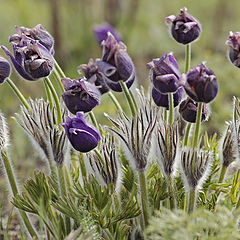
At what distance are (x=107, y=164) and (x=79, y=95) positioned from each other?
0.20m

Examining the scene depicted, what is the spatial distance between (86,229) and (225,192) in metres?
0.40

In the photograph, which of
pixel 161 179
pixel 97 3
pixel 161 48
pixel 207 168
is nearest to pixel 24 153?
pixel 161 179

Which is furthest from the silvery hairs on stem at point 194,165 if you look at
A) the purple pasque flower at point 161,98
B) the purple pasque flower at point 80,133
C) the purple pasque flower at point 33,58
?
the purple pasque flower at point 33,58

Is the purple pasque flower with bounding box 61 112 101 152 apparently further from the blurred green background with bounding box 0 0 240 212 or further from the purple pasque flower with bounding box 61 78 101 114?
the blurred green background with bounding box 0 0 240 212

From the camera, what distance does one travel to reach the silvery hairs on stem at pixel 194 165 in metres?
1.04

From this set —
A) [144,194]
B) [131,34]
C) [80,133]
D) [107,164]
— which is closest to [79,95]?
[80,133]

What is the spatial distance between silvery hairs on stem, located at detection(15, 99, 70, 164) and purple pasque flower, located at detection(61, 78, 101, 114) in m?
0.12

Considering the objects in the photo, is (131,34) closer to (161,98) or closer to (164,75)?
(161,98)

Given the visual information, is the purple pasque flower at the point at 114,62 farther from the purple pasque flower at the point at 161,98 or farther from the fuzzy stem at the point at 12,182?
the fuzzy stem at the point at 12,182

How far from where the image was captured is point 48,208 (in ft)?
3.87

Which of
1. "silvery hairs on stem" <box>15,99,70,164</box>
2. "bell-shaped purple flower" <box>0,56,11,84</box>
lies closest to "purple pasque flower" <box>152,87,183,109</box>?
"silvery hairs on stem" <box>15,99,70,164</box>

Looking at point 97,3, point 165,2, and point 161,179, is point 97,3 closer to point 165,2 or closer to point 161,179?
point 165,2

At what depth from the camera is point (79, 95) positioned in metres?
0.99

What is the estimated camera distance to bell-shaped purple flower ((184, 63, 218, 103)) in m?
0.90
